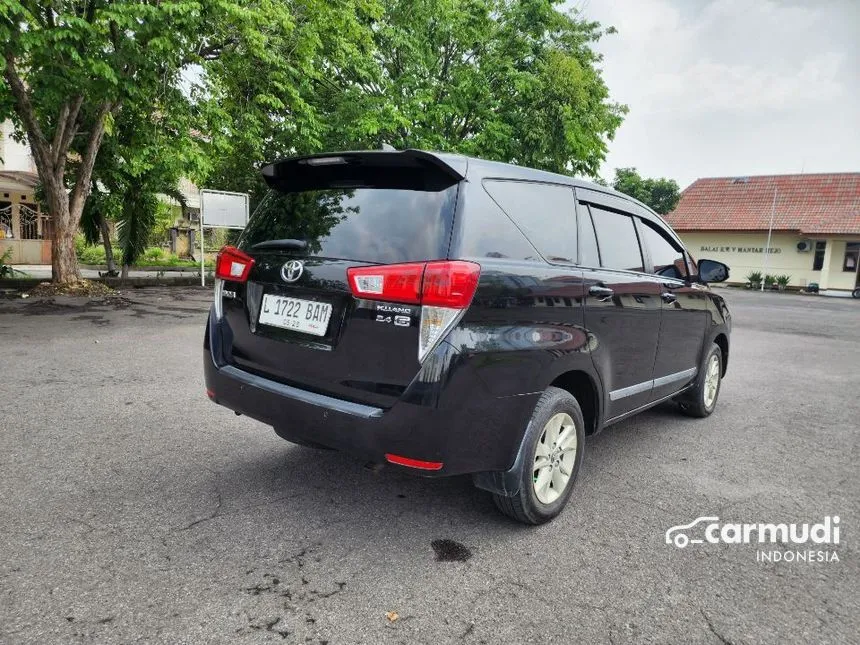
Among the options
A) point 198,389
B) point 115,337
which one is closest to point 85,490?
point 198,389

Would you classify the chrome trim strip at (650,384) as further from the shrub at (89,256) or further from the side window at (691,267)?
the shrub at (89,256)

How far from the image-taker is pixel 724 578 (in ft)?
8.36

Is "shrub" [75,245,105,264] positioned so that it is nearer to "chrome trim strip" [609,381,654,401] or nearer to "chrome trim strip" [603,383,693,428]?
"chrome trim strip" [603,383,693,428]

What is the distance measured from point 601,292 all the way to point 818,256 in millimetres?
37874

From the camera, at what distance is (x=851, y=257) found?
108 feet

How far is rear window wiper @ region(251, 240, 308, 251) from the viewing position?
9.20ft

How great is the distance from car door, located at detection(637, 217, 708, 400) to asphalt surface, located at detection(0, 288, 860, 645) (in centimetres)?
54

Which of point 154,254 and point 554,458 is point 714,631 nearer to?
point 554,458

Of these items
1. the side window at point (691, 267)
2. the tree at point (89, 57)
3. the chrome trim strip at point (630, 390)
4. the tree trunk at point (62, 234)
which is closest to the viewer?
the chrome trim strip at point (630, 390)

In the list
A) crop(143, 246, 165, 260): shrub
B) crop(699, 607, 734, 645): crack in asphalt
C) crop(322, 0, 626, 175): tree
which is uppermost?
crop(322, 0, 626, 175): tree

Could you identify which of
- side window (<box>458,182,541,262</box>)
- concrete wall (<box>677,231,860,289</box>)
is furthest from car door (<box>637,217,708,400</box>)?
concrete wall (<box>677,231,860,289</box>)

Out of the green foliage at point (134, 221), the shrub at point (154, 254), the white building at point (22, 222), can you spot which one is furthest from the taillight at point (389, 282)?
the shrub at point (154, 254)

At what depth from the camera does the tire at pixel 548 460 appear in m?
2.74

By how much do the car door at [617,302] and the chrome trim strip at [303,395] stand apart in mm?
1329
